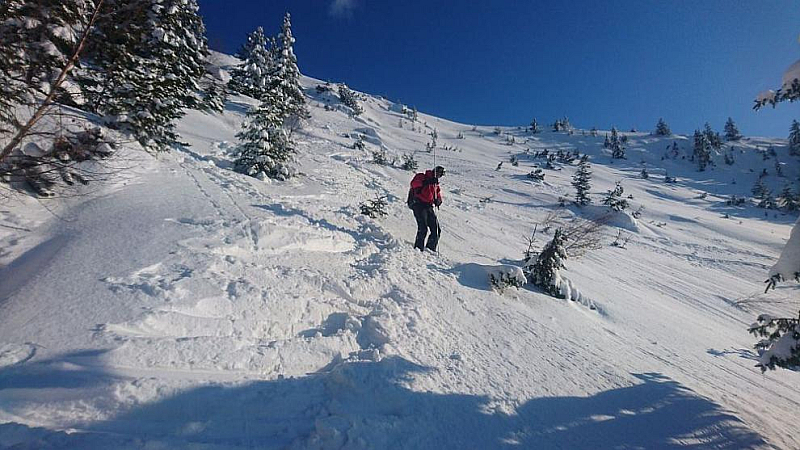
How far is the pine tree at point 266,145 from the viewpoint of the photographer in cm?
977

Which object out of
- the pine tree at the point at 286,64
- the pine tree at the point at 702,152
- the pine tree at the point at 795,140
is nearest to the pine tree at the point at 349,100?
the pine tree at the point at 286,64

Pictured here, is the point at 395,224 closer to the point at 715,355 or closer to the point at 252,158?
the point at 252,158

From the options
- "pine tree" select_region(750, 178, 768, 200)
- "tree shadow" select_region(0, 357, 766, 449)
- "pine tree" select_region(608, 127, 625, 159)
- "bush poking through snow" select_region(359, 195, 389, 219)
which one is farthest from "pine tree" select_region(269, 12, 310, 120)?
"pine tree" select_region(608, 127, 625, 159)

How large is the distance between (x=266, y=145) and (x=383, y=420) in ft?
30.1

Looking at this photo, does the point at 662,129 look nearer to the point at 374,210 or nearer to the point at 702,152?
the point at 702,152

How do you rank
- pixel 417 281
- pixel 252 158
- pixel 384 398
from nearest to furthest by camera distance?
pixel 384 398 < pixel 417 281 < pixel 252 158

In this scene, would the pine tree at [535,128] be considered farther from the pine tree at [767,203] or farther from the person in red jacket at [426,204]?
the person in red jacket at [426,204]

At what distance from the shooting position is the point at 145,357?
8.18ft

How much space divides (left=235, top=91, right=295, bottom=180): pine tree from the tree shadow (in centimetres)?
831

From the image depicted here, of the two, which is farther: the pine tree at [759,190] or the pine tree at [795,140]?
the pine tree at [795,140]

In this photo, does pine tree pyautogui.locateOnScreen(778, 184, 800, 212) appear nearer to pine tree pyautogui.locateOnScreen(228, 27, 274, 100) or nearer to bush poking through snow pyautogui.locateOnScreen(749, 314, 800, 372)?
bush poking through snow pyautogui.locateOnScreen(749, 314, 800, 372)

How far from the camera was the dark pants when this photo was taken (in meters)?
6.91

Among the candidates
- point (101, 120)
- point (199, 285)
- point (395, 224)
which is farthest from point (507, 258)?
point (101, 120)

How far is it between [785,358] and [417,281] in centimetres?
388
